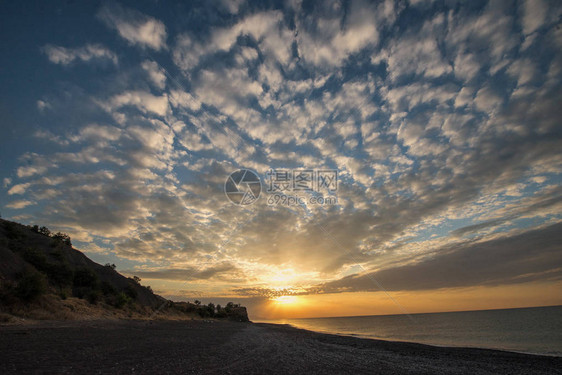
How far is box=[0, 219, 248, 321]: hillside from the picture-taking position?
19109mm

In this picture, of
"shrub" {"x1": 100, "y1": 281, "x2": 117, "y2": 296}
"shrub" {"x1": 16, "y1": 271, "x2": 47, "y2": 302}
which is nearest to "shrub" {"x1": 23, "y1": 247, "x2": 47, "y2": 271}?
"shrub" {"x1": 100, "y1": 281, "x2": 117, "y2": 296}

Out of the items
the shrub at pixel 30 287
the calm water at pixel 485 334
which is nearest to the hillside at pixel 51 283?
the shrub at pixel 30 287

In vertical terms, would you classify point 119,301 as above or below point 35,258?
below

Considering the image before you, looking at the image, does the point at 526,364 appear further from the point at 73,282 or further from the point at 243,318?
the point at 243,318

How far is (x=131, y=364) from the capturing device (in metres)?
8.24

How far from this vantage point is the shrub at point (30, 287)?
1911cm

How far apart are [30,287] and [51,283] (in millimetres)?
12907

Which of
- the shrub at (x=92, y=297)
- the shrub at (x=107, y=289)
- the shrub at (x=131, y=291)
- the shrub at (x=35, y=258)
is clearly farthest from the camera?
the shrub at (x=131, y=291)

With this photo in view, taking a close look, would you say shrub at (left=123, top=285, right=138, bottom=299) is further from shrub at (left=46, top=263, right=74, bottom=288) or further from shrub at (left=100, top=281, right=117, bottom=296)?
shrub at (left=46, top=263, right=74, bottom=288)

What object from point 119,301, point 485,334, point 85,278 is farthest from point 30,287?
point 485,334

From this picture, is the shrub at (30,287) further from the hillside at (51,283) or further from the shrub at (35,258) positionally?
the shrub at (35,258)

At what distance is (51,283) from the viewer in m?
29.3

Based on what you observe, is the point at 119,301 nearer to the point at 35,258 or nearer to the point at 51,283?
the point at 51,283

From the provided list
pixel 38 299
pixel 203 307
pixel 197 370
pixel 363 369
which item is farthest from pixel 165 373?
pixel 203 307
